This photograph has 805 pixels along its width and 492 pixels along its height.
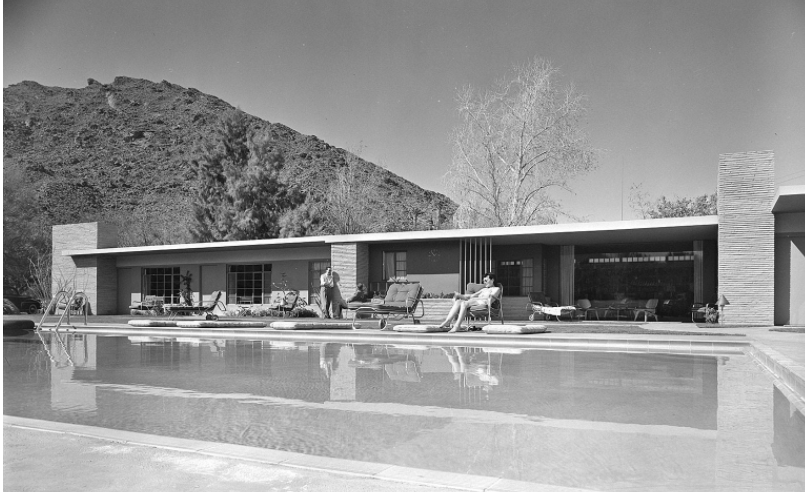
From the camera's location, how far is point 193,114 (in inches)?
1811

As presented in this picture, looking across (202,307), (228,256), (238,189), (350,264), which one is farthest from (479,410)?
(238,189)

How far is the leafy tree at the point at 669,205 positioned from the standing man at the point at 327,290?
66.6 feet

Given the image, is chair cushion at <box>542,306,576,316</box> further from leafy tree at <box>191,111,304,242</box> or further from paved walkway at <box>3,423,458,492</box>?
leafy tree at <box>191,111,304,242</box>

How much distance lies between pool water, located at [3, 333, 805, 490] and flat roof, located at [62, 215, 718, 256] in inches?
263

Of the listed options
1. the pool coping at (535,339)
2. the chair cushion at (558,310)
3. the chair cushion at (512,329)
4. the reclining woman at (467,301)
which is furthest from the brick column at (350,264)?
the chair cushion at (512,329)

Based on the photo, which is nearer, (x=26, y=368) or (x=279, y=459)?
(x=279, y=459)

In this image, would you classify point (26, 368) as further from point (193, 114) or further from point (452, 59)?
point (193, 114)

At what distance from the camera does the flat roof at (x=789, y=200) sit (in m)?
11.6

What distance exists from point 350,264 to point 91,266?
1236 centimetres

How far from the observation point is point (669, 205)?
3388cm

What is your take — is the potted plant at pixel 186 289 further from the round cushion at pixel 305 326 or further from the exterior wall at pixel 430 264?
the round cushion at pixel 305 326

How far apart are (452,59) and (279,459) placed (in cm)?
3186

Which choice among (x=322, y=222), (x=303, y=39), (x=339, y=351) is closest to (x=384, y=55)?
(x=322, y=222)

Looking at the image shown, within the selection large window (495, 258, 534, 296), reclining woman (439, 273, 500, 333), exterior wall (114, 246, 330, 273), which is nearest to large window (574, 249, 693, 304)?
large window (495, 258, 534, 296)
